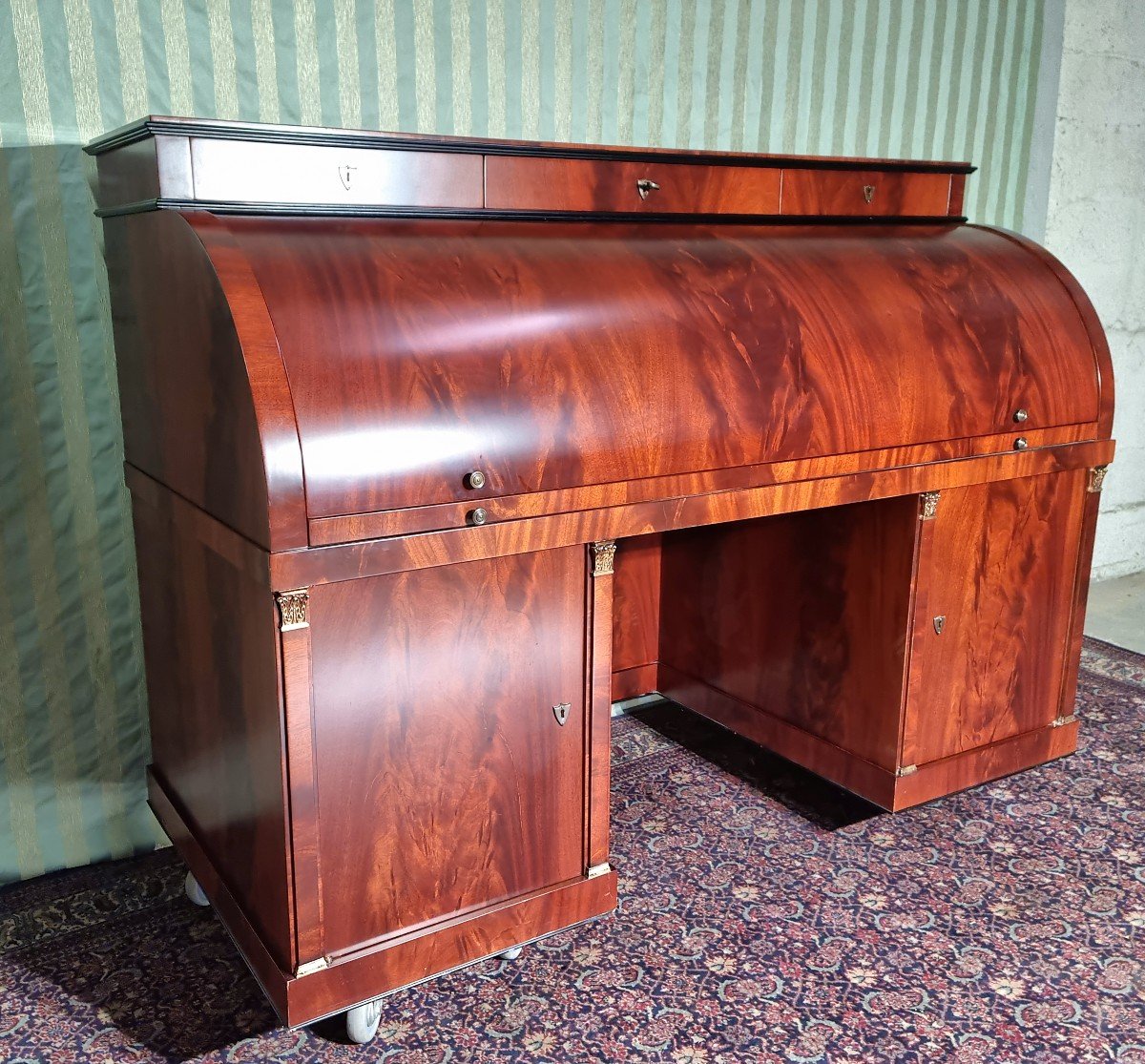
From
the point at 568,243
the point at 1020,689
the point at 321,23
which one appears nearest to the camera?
the point at 568,243

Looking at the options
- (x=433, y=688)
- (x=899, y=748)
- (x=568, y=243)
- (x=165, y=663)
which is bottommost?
(x=899, y=748)

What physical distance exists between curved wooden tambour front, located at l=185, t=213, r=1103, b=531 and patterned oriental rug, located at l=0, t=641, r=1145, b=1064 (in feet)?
2.93

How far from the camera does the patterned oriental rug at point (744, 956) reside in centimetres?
176

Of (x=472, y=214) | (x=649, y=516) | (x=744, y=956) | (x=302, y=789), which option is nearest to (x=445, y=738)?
(x=302, y=789)

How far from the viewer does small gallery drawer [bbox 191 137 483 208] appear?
1644 millimetres

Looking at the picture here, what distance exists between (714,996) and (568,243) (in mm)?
1320

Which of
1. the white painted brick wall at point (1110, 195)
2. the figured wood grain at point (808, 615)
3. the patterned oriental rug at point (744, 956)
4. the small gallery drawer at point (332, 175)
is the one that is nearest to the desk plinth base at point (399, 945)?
the patterned oriental rug at point (744, 956)

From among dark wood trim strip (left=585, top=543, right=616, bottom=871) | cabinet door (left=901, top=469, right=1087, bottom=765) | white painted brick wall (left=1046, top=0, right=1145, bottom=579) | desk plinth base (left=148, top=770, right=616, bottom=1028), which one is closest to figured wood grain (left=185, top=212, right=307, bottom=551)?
dark wood trim strip (left=585, top=543, right=616, bottom=871)

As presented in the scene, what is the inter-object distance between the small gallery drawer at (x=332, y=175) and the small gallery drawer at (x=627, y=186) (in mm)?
63

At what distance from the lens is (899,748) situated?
2.30 m

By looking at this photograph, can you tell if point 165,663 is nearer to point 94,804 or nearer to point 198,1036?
point 94,804

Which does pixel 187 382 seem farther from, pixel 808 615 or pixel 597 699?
pixel 808 615

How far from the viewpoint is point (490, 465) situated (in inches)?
63.3

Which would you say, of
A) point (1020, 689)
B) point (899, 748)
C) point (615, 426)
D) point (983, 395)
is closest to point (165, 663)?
point (615, 426)
